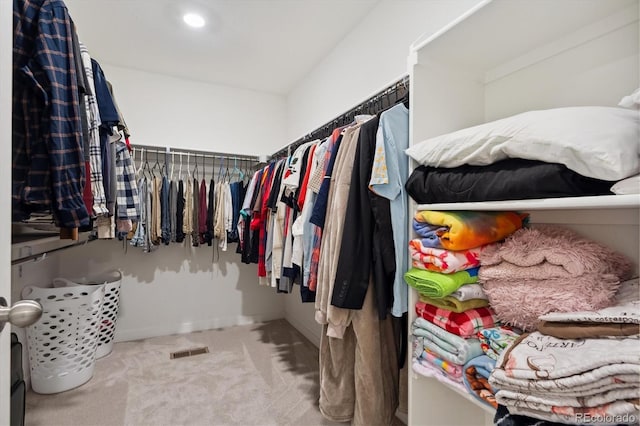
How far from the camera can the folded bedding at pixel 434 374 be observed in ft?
3.01

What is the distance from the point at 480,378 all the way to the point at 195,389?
5.93 feet

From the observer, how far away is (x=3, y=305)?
512mm

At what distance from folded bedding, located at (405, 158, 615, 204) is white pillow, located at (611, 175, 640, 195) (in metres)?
0.07

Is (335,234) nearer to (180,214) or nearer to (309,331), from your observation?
(309,331)

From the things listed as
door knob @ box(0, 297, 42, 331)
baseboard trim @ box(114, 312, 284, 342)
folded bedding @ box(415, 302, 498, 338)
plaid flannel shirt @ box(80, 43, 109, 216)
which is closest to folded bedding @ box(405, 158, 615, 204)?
folded bedding @ box(415, 302, 498, 338)

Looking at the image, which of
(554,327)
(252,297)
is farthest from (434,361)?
(252,297)

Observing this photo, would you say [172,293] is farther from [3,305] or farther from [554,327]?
[554,327]

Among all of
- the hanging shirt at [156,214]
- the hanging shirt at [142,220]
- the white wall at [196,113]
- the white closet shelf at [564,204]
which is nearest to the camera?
the white closet shelf at [564,204]

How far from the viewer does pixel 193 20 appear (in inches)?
82.8

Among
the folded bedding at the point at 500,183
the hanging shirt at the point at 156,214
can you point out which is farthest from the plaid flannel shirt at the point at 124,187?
the folded bedding at the point at 500,183

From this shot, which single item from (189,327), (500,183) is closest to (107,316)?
(189,327)

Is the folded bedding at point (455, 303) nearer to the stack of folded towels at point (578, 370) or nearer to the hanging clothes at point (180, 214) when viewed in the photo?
the stack of folded towels at point (578, 370)

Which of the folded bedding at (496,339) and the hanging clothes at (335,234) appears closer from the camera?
the folded bedding at (496,339)

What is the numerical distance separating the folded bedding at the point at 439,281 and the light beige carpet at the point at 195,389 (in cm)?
119
